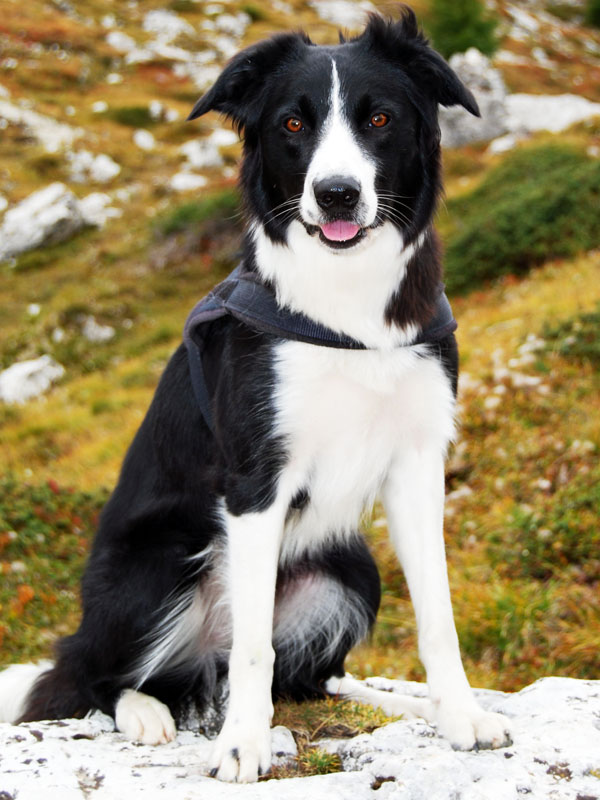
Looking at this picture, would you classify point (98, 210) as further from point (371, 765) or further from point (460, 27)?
point (460, 27)

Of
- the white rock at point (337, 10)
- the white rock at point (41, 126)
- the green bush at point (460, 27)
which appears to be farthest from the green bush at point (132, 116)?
the white rock at point (337, 10)

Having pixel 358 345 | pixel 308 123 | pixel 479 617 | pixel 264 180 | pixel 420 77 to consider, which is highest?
pixel 420 77

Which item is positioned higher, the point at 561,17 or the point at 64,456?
the point at 561,17

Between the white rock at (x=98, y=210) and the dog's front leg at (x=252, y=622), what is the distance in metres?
16.2

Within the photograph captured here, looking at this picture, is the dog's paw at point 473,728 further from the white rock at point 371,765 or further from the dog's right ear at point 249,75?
the dog's right ear at point 249,75

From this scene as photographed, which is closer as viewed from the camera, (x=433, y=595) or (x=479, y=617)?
(x=433, y=595)

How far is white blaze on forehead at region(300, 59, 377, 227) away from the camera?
103 inches

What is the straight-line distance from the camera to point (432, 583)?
2.91m

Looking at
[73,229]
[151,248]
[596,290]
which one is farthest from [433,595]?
[73,229]

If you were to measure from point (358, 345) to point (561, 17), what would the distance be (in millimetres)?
65383

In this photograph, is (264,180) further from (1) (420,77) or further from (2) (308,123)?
(1) (420,77)

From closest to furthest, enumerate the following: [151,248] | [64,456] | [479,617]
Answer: [479,617]
[64,456]
[151,248]

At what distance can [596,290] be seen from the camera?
305 inches

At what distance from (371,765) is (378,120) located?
6.72 ft
